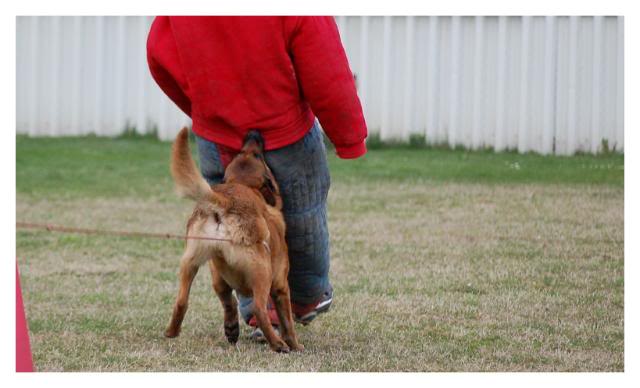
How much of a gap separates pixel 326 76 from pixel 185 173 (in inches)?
28.9

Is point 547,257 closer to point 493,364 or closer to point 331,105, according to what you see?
point 493,364

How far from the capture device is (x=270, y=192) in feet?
16.9

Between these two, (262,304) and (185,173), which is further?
(262,304)

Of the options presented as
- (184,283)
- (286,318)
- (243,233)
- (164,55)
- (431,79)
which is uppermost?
(431,79)

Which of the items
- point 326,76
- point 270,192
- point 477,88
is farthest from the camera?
point 477,88

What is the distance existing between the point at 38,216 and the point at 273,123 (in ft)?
18.1

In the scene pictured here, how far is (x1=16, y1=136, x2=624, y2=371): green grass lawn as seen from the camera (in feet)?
17.2

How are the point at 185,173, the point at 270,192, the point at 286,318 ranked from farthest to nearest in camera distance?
1. the point at 286,318
2. the point at 270,192
3. the point at 185,173

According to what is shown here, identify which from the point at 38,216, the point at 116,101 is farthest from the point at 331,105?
the point at 116,101

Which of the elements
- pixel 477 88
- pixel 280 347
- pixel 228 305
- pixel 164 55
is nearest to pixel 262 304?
pixel 280 347

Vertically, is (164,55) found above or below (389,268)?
above

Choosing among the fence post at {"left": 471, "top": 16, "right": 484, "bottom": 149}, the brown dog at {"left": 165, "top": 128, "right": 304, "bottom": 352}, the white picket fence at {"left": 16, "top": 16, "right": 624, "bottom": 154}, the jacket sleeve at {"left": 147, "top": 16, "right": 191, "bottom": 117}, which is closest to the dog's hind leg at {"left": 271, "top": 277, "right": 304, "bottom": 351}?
the brown dog at {"left": 165, "top": 128, "right": 304, "bottom": 352}

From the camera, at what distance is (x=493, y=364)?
506cm

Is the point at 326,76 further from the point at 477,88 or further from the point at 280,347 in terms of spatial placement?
the point at 477,88
